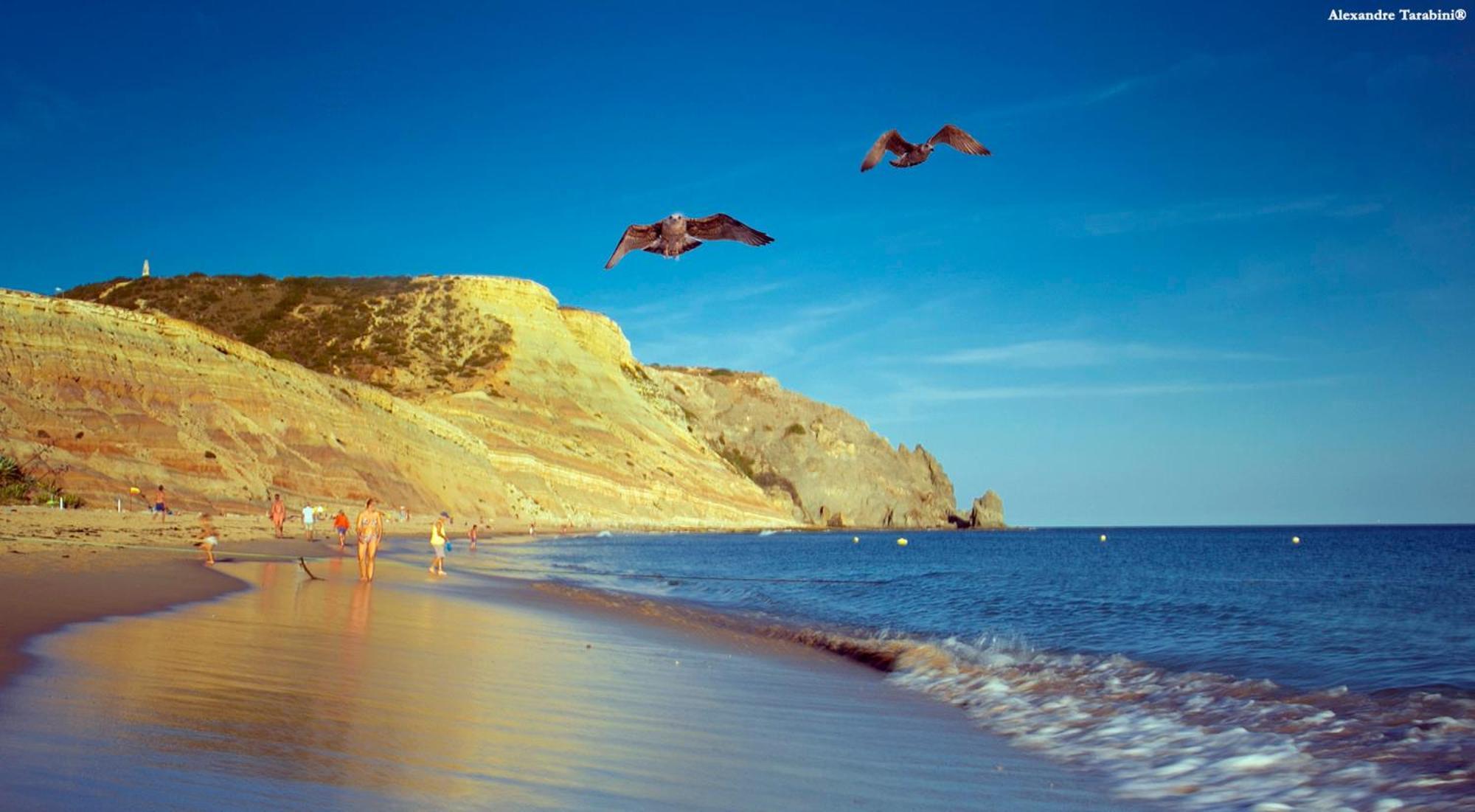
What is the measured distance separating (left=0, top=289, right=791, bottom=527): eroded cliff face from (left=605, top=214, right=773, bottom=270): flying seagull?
32922 millimetres

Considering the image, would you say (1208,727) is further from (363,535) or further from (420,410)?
(420,410)

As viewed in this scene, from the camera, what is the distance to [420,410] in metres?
68.5

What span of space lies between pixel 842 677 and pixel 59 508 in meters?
27.2

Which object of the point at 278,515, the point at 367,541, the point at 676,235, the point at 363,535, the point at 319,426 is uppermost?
the point at 319,426

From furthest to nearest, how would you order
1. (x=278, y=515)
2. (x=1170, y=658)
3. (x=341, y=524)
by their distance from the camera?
(x=278, y=515), (x=341, y=524), (x=1170, y=658)

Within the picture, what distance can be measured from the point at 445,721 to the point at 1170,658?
A: 10.1m

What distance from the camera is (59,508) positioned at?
99.9ft

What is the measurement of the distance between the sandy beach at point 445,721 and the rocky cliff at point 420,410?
31.5 metres

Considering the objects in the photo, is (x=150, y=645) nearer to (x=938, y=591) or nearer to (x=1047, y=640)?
(x=1047, y=640)

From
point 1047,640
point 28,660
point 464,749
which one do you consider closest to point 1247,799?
point 464,749

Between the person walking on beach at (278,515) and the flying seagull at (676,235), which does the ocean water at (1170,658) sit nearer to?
the flying seagull at (676,235)

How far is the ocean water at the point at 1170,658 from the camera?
752cm

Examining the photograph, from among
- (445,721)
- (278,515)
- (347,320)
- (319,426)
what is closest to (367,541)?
(445,721)

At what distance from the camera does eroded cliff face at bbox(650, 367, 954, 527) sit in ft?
433
